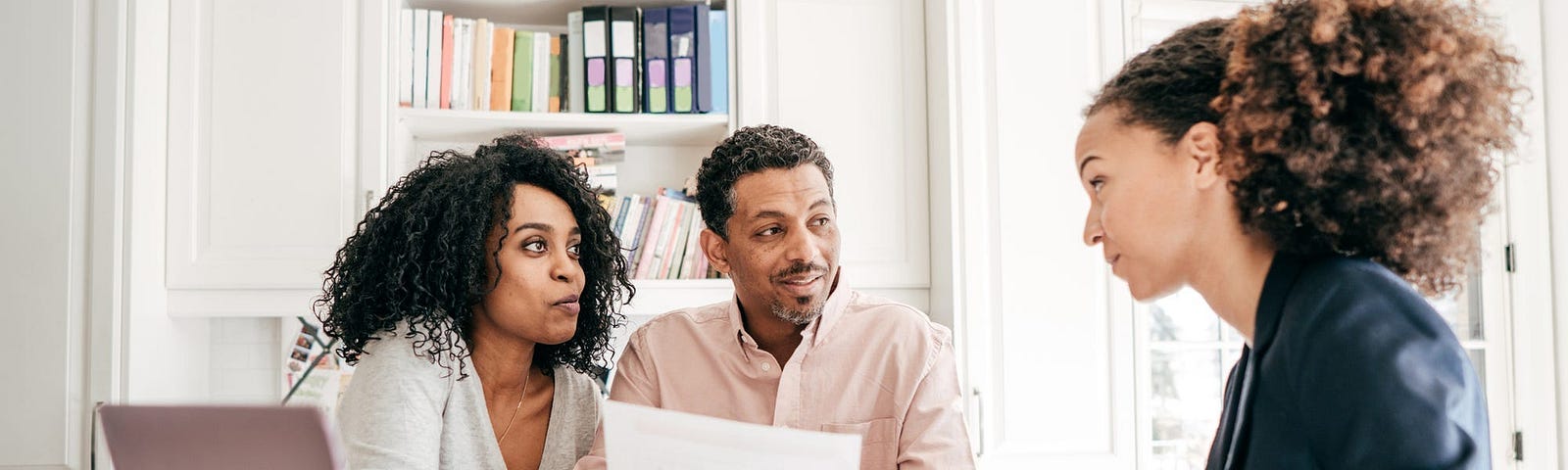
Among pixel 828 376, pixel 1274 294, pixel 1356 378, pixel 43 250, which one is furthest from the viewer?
pixel 43 250

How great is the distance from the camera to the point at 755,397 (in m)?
1.65

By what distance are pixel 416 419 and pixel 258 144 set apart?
3.36ft

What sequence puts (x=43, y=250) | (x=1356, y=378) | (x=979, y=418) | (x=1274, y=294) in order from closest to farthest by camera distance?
(x=1356, y=378)
(x=1274, y=294)
(x=43, y=250)
(x=979, y=418)

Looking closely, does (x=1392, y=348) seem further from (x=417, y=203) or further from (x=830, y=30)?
(x=830, y=30)

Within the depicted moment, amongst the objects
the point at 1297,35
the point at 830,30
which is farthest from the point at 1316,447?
the point at 830,30

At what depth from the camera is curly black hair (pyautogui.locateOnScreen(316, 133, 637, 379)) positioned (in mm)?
1503

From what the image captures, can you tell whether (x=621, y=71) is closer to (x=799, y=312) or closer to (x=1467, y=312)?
(x=799, y=312)

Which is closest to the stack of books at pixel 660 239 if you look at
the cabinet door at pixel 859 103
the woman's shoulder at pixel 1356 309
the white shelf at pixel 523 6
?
the cabinet door at pixel 859 103

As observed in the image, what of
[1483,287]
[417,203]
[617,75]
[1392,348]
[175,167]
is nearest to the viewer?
[1392,348]

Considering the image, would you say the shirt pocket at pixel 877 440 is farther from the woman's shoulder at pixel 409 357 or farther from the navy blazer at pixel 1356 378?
the navy blazer at pixel 1356 378

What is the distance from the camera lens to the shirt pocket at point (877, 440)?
1552mm

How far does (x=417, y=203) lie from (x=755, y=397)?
0.60 m

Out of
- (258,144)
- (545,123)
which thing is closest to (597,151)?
(545,123)

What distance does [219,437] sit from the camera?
3.10 feet
